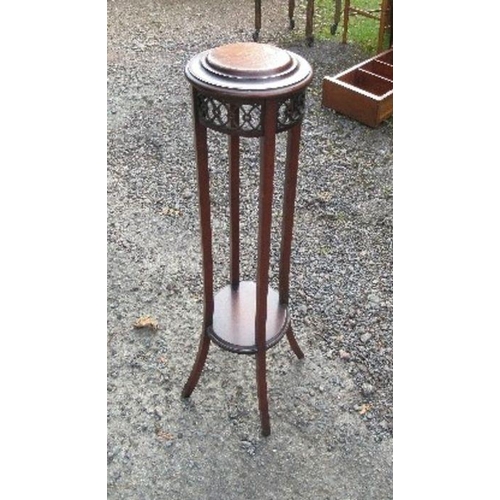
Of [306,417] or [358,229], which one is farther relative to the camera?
[358,229]

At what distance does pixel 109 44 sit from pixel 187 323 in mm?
2975

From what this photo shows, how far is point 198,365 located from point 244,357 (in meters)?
0.29

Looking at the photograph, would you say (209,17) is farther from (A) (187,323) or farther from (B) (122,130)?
(A) (187,323)

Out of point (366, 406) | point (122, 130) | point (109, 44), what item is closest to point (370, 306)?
point (366, 406)

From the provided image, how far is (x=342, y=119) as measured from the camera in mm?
3727

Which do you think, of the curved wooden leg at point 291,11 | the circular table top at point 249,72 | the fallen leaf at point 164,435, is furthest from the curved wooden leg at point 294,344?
the curved wooden leg at point 291,11

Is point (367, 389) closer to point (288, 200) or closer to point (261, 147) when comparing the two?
point (288, 200)

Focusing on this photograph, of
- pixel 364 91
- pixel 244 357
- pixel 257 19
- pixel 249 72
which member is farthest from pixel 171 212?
pixel 257 19

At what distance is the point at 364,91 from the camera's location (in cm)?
360

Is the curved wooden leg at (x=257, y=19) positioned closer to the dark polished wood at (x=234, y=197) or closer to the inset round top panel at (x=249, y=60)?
the dark polished wood at (x=234, y=197)

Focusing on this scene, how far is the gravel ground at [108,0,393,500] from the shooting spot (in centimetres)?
195

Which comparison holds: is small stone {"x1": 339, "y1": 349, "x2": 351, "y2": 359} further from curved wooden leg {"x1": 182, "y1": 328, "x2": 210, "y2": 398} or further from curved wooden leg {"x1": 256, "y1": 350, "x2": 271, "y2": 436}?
curved wooden leg {"x1": 182, "y1": 328, "x2": 210, "y2": 398}

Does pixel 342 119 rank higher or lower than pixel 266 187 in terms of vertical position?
lower

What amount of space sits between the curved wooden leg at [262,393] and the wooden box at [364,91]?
2.10 m
